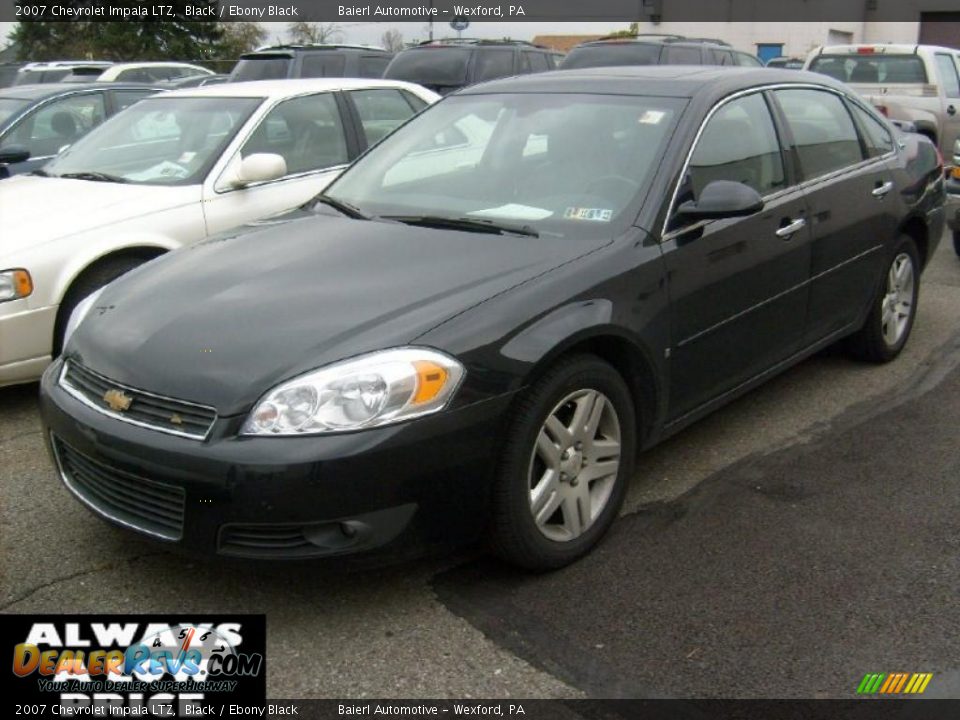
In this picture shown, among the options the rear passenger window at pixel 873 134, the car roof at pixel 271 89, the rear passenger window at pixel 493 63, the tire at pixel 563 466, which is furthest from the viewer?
the rear passenger window at pixel 493 63

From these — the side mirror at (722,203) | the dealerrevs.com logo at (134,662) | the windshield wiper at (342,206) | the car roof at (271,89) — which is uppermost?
the car roof at (271,89)

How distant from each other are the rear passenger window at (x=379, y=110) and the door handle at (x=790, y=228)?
3075 millimetres

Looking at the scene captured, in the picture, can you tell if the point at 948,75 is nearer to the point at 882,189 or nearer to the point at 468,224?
the point at 882,189

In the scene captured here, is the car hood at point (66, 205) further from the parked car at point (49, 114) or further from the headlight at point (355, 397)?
the headlight at point (355, 397)

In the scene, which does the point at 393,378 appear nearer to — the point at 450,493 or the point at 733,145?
the point at 450,493

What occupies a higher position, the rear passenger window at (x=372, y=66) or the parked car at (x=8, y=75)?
the rear passenger window at (x=372, y=66)

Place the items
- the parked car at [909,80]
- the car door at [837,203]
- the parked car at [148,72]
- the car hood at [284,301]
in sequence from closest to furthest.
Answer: the car hood at [284,301] → the car door at [837,203] → the parked car at [909,80] → the parked car at [148,72]

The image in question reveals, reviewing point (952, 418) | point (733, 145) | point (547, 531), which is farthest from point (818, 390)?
point (547, 531)

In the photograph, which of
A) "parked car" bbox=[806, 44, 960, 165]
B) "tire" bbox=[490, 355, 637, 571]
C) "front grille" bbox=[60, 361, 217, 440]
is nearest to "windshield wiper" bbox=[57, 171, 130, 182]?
"front grille" bbox=[60, 361, 217, 440]

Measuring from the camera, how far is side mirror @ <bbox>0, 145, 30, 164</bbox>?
6.86 meters

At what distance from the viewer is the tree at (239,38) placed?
46.2 metres

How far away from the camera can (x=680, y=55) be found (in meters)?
12.2

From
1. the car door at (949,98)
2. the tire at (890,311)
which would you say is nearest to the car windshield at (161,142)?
the tire at (890,311)

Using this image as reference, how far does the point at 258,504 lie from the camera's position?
9.32 feet
